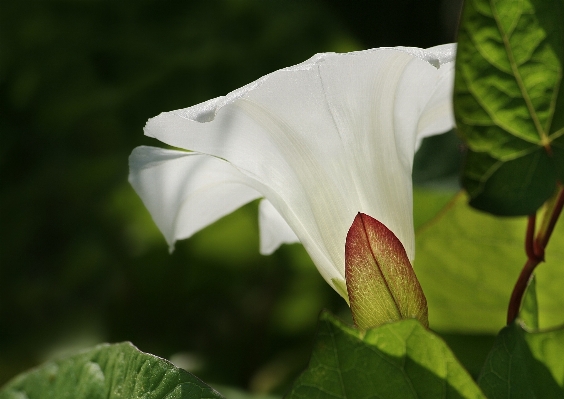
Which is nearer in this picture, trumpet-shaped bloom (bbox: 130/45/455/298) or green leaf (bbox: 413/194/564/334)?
trumpet-shaped bloom (bbox: 130/45/455/298)

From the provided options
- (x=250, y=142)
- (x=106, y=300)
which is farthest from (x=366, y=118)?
(x=106, y=300)

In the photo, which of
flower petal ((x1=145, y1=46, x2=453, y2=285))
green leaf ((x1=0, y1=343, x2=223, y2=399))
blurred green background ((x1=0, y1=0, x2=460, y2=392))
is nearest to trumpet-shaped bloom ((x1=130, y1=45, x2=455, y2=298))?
flower petal ((x1=145, y1=46, x2=453, y2=285))

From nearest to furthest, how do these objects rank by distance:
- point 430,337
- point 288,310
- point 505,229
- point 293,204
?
point 430,337 → point 293,204 → point 505,229 → point 288,310

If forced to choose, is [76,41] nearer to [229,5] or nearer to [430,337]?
[229,5]

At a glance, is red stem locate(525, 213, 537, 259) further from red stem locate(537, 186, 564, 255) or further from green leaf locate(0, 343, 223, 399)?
green leaf locate(0, 343, 223, 399)

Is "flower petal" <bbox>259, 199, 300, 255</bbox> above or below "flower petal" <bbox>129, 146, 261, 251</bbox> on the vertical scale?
below

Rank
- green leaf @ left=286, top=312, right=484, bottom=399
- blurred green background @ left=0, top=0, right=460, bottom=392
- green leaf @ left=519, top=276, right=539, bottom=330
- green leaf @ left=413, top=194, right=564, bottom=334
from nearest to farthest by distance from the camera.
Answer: green leaf @ left=286, top=312, right=484, bottom=399 < green leaf @ left=519, top=276, right=539, bottom=330 < green leaf @ left=413, top=194, right=564, bottom=334 < blurred green background @ left=0, top=0, right=460, bottom=392

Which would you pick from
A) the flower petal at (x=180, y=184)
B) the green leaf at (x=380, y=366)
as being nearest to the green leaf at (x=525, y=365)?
the green leaf at (x=380, y=366)
